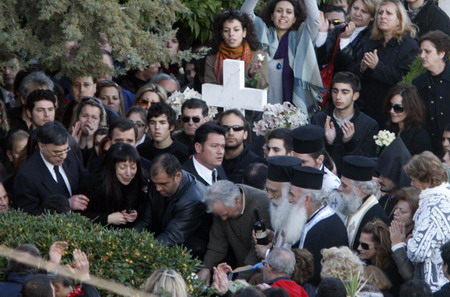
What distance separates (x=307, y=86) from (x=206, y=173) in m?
2.34

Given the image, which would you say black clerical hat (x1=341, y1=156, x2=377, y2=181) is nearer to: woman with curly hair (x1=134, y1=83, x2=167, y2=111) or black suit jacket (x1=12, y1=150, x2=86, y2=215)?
black suit jacket (x1=12, y1=150, x2=86, y2=215)

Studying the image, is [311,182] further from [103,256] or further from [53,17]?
[53,17]

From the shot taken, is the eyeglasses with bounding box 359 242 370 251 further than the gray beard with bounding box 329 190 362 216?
No

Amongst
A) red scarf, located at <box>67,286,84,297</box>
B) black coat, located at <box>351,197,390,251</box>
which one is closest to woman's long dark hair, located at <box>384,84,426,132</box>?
black coat, located at <box>351,197,390,251</box>

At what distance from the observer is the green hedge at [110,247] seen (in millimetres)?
10266

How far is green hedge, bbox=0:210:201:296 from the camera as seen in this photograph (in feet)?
33.7

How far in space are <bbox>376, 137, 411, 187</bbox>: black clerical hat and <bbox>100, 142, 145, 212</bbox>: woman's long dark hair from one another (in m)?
2.18

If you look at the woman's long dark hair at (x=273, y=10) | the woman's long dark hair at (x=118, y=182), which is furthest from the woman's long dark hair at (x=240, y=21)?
the woman's long dark hair at (x=118, y=182)

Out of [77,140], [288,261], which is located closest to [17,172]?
[77,140]

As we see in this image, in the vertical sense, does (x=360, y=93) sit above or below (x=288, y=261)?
above

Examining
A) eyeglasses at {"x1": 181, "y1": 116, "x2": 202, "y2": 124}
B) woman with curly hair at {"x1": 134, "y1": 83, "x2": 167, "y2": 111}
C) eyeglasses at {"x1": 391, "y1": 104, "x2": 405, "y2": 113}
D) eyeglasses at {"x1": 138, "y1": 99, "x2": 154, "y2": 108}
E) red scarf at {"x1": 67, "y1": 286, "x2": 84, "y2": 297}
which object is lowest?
red scarf at {"x1": 67, "y1": 286, "x2": 84, "y2": 297}

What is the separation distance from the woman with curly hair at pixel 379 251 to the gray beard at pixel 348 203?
56 centimetres

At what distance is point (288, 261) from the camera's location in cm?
996

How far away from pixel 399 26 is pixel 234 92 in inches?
74.1
